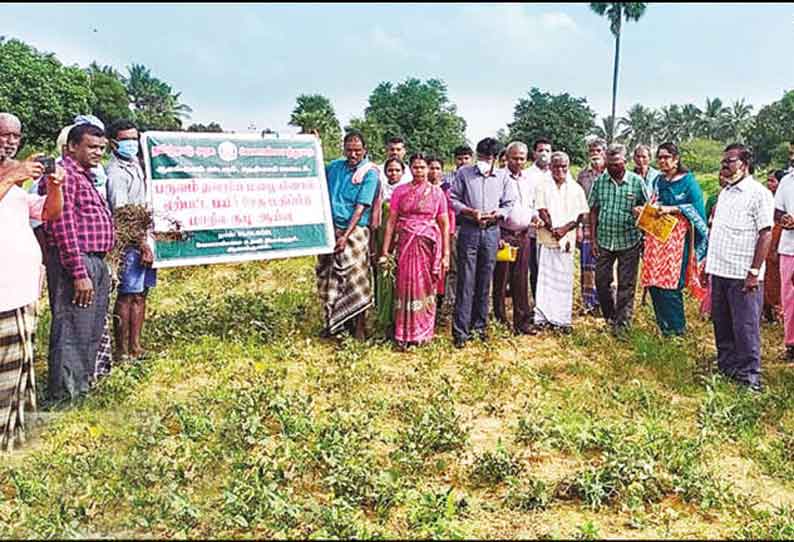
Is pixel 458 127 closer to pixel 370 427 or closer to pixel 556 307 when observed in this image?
pixel 556 307

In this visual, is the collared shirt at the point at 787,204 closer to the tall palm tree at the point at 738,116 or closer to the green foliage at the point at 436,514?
the green foliage at the point at 436,514

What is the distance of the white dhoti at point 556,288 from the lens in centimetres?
688

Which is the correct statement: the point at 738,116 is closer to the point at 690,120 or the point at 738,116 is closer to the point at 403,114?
the point at 690,120

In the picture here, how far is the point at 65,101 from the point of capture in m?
11.8

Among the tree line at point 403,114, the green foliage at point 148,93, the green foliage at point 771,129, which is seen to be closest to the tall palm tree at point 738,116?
the tree line at point 403,114

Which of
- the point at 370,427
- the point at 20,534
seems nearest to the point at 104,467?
the point at 20,534

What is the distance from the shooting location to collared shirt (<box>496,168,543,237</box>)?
6.45 metres

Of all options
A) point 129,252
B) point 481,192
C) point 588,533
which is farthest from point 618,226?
point 129,252

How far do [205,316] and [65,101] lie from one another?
7.18 metres

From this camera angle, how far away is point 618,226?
648cm

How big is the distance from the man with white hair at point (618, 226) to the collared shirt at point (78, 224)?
13.9 feet

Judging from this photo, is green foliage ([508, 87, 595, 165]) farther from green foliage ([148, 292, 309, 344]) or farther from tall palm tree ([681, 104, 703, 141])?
green foliage ([148, 292, 309, 344])

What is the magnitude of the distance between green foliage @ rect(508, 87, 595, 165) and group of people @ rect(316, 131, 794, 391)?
38815 millimetres

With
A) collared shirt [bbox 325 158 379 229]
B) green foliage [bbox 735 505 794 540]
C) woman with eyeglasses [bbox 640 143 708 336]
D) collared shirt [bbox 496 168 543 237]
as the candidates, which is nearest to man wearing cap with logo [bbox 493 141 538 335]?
collared shirt [bbox 496 168 543 237]
